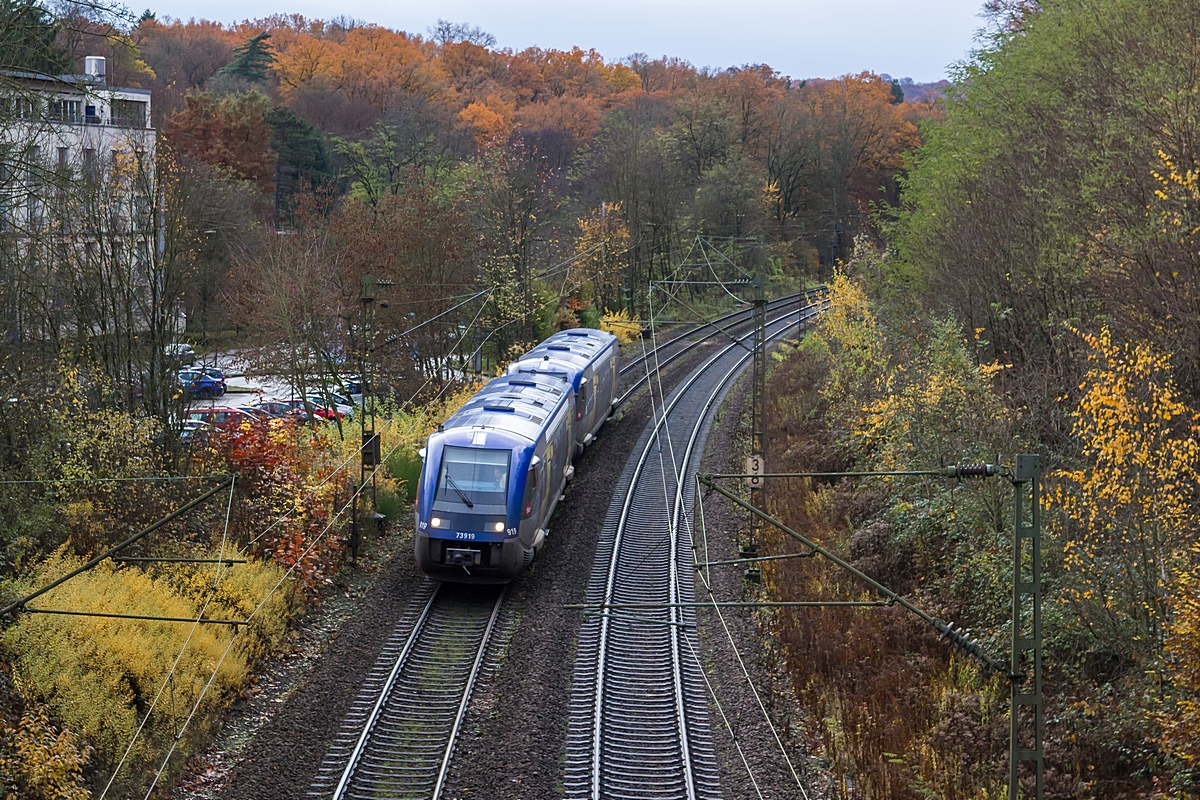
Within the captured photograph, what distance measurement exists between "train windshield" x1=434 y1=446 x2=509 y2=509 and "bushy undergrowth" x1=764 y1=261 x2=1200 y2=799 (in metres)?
5.70

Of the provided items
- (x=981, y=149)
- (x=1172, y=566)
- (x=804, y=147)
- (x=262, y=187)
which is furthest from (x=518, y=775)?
(x=804, y=147)

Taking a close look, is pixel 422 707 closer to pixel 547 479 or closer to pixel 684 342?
pixel 547 479

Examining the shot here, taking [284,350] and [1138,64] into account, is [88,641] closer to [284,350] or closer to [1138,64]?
[284,350]

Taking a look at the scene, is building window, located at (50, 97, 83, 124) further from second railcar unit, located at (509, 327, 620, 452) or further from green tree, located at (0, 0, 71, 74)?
second railcar unit, located at (509, 327, 620, 452)

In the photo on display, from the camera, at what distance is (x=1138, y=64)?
781 inches

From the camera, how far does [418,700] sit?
15133 millimetres

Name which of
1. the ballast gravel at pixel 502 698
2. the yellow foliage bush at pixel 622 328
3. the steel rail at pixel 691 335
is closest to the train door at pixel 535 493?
the ballast gravel at pixel 502 698

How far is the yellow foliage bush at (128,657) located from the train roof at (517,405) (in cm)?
549

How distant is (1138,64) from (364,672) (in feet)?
59.3

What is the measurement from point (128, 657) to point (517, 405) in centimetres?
934

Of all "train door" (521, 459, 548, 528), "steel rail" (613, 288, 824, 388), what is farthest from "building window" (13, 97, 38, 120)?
"steel rail" (613, 288, 824, 388)

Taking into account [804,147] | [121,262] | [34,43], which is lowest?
[121,262]

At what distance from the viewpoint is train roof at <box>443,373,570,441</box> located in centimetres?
1981

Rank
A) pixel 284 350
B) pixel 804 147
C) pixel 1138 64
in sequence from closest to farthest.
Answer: pixel 1138 64 → pixel 284 350 → pixel 804 147
